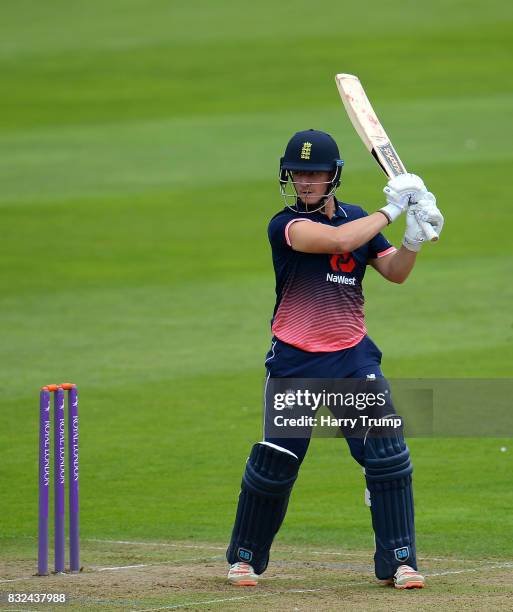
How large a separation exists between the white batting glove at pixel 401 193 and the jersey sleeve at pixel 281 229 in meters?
0.36

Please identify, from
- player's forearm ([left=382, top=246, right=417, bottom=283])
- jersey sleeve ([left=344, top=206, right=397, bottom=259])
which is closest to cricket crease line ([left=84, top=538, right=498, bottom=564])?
player's forearm ([left=382, top=246, right=417, bottom=283])

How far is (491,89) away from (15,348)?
46.4 ft

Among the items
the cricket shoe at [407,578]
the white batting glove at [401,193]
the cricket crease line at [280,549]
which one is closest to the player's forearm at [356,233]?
the white batting glove at [401,193]

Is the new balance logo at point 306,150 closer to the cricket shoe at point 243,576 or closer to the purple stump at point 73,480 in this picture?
the purple stump at point 73,480

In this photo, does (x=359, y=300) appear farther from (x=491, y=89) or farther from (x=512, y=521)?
(x=491, y=89)

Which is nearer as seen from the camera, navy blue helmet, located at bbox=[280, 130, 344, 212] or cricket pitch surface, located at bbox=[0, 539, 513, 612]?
cricket pitch surface, located at bbox=[0, 539, 513, 612]

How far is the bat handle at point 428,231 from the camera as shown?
616 cm

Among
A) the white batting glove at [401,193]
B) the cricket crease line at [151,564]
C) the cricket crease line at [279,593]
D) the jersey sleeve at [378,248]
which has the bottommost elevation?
the cricket crease line at [151,564]

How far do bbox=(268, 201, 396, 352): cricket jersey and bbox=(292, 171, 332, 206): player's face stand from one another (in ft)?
0.24

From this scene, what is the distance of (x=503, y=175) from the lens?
19.8m

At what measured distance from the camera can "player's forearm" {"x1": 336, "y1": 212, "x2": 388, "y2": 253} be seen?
6.05m

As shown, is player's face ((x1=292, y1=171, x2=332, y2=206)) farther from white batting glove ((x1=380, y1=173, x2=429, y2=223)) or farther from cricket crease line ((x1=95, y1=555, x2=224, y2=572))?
cricket crease line ((x1=95, y1=555, x2=224, y2=572))

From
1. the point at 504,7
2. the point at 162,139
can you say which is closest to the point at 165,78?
the point at 162,139

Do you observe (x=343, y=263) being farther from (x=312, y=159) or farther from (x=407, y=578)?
(x=407, y=578)
